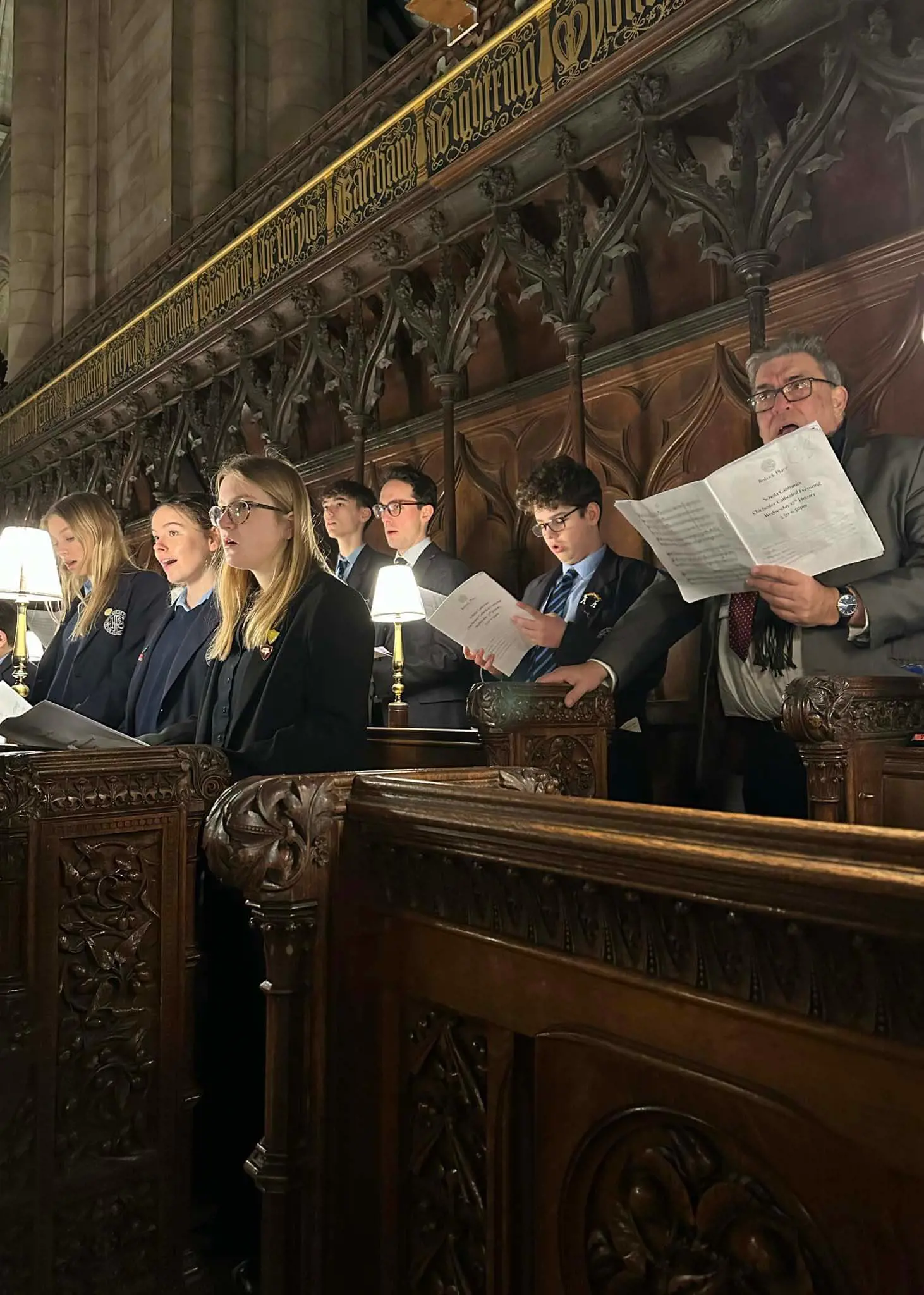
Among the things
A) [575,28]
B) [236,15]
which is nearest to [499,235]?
[575,28]

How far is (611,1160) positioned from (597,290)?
3.85 meters

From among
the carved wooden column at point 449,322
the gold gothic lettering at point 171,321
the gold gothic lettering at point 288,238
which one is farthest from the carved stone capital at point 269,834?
the gold gothic lettering at point 171,321

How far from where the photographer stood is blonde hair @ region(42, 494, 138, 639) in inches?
129

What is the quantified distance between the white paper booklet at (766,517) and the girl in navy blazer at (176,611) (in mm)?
1281

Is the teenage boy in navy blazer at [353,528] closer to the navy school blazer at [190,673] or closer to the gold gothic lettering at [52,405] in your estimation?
the navy school blazer at [190,673]

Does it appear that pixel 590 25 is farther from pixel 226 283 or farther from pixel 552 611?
pixel 226 283

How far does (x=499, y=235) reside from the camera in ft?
14.7

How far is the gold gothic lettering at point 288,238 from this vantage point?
18.1ft

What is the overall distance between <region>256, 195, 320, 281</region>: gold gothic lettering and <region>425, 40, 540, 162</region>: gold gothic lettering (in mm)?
1070

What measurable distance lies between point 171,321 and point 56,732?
574 cm

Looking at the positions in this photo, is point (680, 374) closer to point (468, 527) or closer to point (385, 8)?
point (468, 527)

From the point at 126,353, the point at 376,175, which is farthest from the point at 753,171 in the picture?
the point at 126,353

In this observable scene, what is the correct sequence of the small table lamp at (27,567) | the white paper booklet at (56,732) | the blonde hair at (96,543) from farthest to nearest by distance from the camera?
the small table lamp at (27,567), the blonde hair at (96,543), the white paper booklet at (56,732)

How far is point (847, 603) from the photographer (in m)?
2.17
